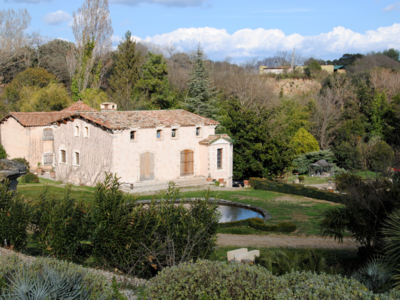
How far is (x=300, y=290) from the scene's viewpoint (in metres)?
5.21

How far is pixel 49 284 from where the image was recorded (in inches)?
205

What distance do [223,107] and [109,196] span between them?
3802cm

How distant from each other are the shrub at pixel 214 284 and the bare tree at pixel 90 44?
4368 cm

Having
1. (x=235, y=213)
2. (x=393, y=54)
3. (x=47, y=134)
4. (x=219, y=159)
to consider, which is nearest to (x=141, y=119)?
(x=219, y=159)

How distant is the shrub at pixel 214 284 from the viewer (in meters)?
5.49

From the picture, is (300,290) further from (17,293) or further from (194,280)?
(17,293)

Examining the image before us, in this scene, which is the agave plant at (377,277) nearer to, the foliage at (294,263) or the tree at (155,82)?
the foliage at (294,263)

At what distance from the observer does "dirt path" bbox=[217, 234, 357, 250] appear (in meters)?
14.3

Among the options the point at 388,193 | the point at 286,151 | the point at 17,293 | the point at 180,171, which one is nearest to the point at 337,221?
the point at 388,193

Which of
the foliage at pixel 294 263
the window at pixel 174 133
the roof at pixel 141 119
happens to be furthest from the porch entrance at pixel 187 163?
the foliage at pixel 294 263

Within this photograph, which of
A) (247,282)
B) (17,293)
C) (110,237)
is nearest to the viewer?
(17,293)

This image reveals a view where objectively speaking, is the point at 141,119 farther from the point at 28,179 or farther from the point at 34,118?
Result: the point at 34,118

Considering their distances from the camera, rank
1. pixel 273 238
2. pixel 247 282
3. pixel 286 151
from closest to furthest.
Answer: pixel 247 282
pixel 273 238
pixel 286 151

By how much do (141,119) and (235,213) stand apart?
11418 millimetres
